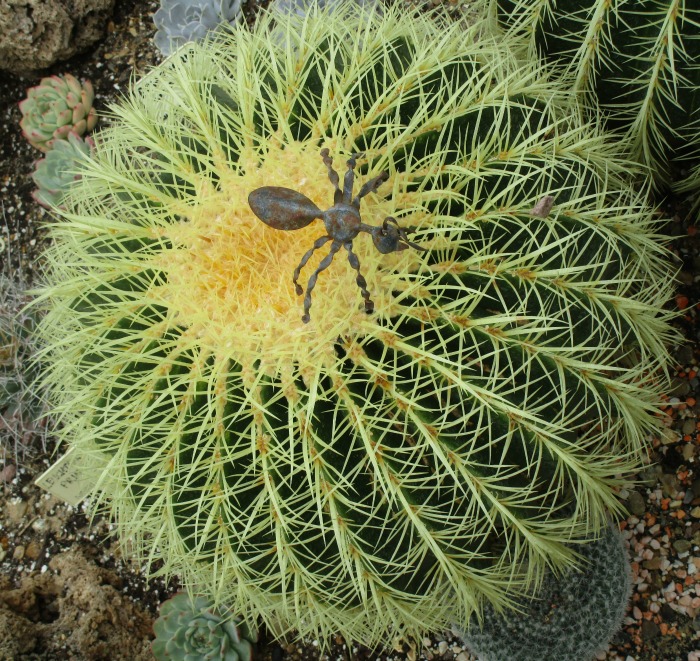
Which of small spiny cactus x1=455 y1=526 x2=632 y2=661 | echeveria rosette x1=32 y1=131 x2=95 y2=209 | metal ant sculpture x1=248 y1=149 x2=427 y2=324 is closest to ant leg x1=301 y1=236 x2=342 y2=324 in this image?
metal ant sculpture x1=248 y1=149 x2=427 y2=324

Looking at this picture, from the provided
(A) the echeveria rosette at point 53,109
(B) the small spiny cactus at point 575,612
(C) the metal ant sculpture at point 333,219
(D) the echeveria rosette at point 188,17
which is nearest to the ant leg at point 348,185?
(C) the metal ant sculpture at point 333,219

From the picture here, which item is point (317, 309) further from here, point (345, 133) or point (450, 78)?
point (450, 78)

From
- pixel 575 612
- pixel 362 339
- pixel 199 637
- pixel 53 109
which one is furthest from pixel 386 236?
pixel 53 109

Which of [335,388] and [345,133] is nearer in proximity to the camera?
[335,388]

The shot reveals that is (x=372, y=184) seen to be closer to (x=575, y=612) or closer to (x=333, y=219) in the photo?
(x=333, y=219)

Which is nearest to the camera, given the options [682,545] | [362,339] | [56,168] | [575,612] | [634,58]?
[362,339]

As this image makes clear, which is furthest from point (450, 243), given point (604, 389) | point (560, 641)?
point (560, 641)

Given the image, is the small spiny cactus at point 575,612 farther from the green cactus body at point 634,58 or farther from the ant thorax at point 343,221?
the ant thorax at point 343,221
